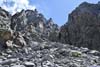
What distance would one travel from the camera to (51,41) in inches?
2240

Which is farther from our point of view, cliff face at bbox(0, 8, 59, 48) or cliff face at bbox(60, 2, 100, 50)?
cliff face at bbox(60, 2, 100, 50)

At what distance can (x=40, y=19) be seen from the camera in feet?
470

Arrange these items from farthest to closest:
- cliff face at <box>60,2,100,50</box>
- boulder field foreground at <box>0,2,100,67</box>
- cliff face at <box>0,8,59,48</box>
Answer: cliff face at <box>60,2,100,50</box>
cliff face at <box>0,8,59,48</box>
boulder field foreground at <box>0,2,100,67</box>

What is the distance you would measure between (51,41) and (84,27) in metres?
34.2

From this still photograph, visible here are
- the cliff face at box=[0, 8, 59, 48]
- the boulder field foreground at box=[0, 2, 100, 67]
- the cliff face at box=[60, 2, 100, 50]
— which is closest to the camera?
the boulder field foreground at box=[0, 2, 100, 67]

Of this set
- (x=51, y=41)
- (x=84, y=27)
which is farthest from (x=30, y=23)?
(x=51, y=41)

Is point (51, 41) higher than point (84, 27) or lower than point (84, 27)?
lower

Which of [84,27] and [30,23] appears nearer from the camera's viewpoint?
[84,27]

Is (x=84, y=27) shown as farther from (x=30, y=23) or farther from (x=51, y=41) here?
(x=30, y=23)

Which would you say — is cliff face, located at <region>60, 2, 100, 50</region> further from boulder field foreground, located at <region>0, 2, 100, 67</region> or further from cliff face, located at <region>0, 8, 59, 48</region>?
cliff face, located at <region>0, 8, 59, 48</region>

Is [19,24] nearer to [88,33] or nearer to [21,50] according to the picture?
[88,33]

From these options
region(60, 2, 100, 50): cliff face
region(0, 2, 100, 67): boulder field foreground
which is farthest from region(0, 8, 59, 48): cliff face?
region(60, 2, 100, 50): cliff face

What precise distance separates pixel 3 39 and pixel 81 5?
63.3 meters

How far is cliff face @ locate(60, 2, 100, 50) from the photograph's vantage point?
3233 inches
